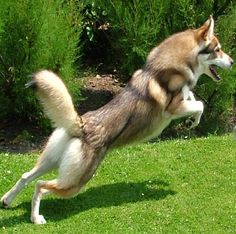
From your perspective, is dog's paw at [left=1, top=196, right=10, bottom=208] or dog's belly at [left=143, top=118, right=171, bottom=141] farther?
dog's belly at [left=143, top=118, right=171, bottom=141]

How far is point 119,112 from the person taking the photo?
6.64m

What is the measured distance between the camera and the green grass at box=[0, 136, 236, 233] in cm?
628

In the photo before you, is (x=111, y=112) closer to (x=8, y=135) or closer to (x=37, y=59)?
(x=37, y=59)

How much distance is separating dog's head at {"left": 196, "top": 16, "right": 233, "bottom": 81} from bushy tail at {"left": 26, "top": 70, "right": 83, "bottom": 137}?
1662 millimetres

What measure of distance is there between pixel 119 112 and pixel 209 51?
1280mm

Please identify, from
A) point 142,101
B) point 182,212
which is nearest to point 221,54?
point 142,101

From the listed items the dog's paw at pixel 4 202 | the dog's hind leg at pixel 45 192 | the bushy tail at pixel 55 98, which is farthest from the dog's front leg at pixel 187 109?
the dog's paw at pixel 4 202

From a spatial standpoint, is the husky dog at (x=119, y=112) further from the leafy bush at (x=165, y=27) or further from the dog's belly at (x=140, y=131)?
the leafy bush at (x=165, y=27)

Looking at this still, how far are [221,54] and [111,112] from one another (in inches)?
59.7

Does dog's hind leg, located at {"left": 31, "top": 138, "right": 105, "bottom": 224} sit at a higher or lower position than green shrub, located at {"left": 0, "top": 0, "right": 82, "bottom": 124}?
lower

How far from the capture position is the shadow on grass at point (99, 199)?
6488mm

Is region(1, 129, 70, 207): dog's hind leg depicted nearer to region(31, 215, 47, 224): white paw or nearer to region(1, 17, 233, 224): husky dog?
region(1, 17, 233, 224): husky dog

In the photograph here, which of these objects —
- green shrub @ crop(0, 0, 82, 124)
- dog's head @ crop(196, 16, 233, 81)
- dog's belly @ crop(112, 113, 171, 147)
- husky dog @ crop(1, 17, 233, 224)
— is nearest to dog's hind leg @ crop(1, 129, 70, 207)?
husky dog @ crop(1, 17, 233, 224)

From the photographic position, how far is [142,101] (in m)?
6.77
